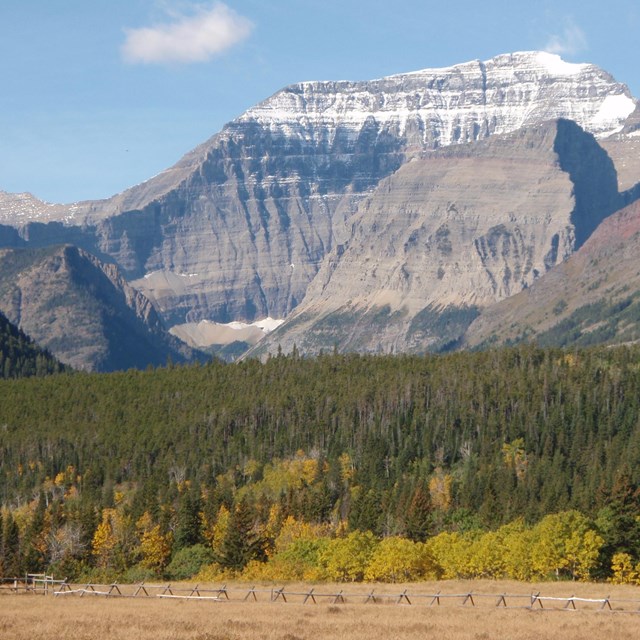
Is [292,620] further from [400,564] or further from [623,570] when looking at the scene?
[623,570]

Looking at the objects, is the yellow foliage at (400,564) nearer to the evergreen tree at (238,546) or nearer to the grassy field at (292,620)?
the evergreen tree at (238,546)

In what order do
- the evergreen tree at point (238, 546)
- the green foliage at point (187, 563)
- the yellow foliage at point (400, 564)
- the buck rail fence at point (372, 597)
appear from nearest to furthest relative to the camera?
the buck rail fence at point (372, 597)
the yellow foliage at point (400, 564)
the evergreen tree at point (238, 546)
the green foliage at point (187, 563)

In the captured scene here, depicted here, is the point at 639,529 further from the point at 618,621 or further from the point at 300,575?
the point at 618,621

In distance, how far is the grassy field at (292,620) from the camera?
10469 cm

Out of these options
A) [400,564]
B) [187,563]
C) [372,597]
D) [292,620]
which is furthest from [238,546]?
[292,620]

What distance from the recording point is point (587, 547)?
16650 cm

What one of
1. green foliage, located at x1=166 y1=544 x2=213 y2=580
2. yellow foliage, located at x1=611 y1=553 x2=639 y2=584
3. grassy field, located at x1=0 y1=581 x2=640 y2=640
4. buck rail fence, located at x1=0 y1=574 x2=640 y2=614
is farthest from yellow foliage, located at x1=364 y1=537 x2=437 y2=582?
grassy field, located at x1=0 y1=581 x2=640 y2=640

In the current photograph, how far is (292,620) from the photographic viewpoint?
11312 centimetres

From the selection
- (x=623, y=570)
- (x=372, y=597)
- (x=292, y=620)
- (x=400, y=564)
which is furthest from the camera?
(x=400, y=564)

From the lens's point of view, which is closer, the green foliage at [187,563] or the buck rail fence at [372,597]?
the buck rail fence at [372,597]

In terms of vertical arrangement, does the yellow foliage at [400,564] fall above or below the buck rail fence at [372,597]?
below

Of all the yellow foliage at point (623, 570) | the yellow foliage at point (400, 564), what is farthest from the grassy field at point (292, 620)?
the yellow foliage at point (400, 564)

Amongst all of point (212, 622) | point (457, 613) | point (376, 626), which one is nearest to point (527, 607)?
point (457, 613)

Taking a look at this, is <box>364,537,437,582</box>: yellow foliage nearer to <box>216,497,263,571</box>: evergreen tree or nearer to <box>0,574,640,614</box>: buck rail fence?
<box>216,497,263,571</box>: evergreen tree
